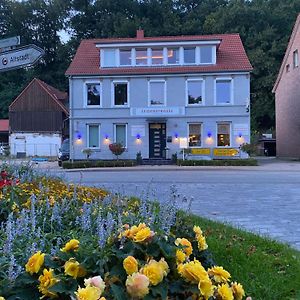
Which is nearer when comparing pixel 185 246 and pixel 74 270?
pixel 74 270

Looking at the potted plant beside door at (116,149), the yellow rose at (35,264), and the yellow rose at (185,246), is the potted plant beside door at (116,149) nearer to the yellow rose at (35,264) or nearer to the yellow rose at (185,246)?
the yellow rose at (185,246)

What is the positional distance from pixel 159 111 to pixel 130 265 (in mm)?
31260

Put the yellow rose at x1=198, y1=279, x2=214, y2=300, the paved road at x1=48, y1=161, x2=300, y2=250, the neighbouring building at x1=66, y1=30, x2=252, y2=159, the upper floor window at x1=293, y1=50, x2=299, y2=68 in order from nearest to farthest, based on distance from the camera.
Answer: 1. the yellow rose at x1=198, y1=279, x2=214, y2=300
2. the paved road at x1=48, y1=161, x2=300, y2=250
3. the neighbouring building at x1=66, y1=30, x2=252, y2=159
4. the upper floor window at x1=293, y1=50, x2=299, y2=68

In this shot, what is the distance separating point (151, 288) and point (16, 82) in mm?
68244

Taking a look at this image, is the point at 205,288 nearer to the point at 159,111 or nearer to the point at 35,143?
the point at 159,111

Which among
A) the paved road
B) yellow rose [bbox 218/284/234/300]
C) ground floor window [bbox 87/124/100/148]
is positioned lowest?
the paved road

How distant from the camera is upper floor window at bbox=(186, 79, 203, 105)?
33.6 metres

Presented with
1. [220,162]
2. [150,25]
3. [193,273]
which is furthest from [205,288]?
[150,25]

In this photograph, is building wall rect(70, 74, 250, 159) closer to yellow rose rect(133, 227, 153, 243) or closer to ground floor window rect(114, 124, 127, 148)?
ground floor window rect(114, 124, 127, 148)

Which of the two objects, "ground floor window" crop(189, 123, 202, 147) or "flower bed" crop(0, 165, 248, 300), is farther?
"ground floor window" crop(189, 123, 202, 147)

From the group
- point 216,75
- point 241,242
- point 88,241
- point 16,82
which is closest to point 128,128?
point 216,75

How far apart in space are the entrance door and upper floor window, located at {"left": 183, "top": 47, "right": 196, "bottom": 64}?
4896 millimetres

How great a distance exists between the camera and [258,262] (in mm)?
5238

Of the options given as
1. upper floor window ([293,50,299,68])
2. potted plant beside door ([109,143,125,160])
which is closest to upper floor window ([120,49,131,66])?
potted plant beside door ([109,143,125,160])
